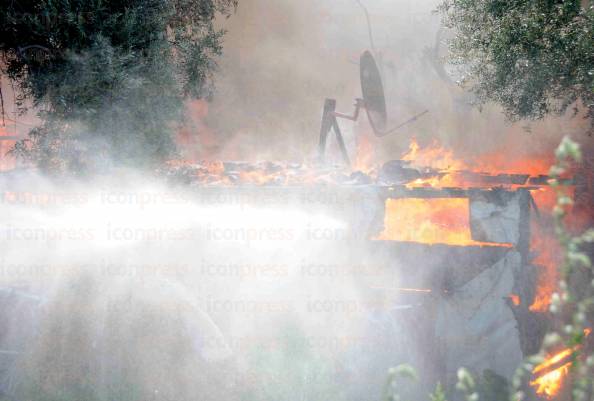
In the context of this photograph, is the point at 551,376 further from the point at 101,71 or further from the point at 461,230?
the point at 101,71

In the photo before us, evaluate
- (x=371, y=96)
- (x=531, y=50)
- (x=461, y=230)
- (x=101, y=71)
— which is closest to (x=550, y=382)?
(x=461, y=230)

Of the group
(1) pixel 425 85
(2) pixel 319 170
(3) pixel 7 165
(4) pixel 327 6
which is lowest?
(2) pixel 319 170

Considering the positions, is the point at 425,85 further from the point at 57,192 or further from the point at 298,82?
the point at 57,192

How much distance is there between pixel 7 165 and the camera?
19.0 meters

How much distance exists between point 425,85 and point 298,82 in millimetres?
4989

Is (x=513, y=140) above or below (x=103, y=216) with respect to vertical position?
above

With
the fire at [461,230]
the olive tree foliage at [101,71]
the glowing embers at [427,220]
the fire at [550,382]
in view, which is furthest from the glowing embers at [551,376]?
the olive tree foliage at [101,71]

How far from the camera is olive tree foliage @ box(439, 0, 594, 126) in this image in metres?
8.76

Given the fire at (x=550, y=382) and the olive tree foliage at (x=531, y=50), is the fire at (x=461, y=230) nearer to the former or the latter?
the fire at (x=550, y=382)

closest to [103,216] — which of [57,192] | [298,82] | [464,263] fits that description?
[57,192]

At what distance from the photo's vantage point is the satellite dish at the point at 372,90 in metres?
12.6

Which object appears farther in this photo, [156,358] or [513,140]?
[513,140]

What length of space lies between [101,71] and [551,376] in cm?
1016

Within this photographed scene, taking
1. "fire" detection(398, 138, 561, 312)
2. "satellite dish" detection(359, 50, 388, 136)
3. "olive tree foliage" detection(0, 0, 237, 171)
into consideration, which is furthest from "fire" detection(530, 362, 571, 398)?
"olive tree foliage" detection(0, 0, 237, 171)
